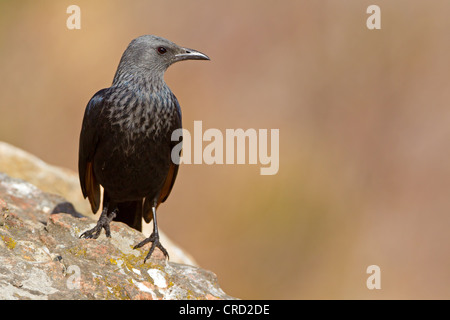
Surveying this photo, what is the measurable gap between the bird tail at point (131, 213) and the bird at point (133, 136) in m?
0.10

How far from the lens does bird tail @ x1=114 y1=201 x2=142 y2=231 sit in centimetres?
572

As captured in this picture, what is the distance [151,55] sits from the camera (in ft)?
18.2

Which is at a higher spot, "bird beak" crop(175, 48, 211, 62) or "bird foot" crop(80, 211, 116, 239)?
"bird beak" crop(175, 48, 211, 62)

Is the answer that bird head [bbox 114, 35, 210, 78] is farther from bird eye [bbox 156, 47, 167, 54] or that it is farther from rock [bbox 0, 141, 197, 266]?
rock [bbox 0, 141, 197, 266]

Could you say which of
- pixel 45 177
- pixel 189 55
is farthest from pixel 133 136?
pixel 45 177

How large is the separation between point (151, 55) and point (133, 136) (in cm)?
94

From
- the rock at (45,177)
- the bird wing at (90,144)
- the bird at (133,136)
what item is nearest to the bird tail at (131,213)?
the bird at (133,136)

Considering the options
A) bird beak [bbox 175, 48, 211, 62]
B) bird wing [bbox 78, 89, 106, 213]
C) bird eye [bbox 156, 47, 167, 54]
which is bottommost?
bird wing [bbox 78, 89, 106, 213]

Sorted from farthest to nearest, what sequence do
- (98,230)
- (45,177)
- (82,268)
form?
(45,177), (98,230), (82,268)

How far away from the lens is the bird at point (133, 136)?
16.6 feet

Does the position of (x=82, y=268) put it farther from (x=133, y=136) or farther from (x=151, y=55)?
(x=151, y=55)

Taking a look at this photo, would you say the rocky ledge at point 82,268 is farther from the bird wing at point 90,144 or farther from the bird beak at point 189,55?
the bird beak at point 189,55

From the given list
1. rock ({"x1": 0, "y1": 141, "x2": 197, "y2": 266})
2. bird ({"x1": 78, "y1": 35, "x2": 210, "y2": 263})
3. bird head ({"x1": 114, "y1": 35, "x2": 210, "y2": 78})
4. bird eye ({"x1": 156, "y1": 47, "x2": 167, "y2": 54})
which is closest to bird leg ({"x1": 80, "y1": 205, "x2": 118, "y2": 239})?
bird ({"x1": 78, "y1": 35, "x2": 210, "y2": 263})
